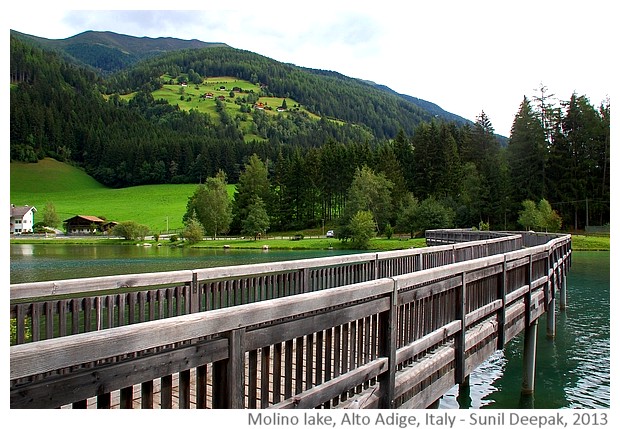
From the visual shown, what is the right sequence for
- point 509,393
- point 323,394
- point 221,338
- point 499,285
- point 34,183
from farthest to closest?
point 34,183 → point 509,393 → point 499,285 → point 323,394 → point 221,338

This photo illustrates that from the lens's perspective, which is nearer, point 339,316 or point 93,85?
point 339,316

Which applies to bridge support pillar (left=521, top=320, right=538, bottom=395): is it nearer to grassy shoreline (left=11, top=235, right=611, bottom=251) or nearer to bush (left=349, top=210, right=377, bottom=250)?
grassy shoreline (left=11, top=235, right=611, bottom=251)

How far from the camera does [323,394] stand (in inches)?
187

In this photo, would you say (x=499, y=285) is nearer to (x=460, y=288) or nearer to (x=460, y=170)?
(x=460, y=288)

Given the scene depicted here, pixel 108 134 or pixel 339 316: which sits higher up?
pixel 108 134

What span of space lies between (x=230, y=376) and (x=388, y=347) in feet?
8.16

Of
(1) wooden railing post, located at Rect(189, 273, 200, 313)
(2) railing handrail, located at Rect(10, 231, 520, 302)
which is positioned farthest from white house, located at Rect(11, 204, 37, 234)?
(1) wooden railing post, located at Rect(189, 273, 200, 313)

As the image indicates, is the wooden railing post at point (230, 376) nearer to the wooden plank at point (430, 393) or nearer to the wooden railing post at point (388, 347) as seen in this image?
the wooden railing post at point (388, 347)

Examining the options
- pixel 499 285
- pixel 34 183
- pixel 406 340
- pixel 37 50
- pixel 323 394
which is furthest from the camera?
pixel 37 50

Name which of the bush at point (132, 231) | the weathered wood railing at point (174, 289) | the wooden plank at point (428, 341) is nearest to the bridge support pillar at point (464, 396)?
the weathered wood railing at point (174, 289)

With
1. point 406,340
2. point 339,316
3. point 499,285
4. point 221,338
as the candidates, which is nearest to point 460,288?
point 406,340

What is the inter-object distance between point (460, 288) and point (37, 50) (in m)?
201

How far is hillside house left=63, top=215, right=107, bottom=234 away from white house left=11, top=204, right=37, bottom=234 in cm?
601

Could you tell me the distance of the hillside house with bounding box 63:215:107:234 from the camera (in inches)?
3748
